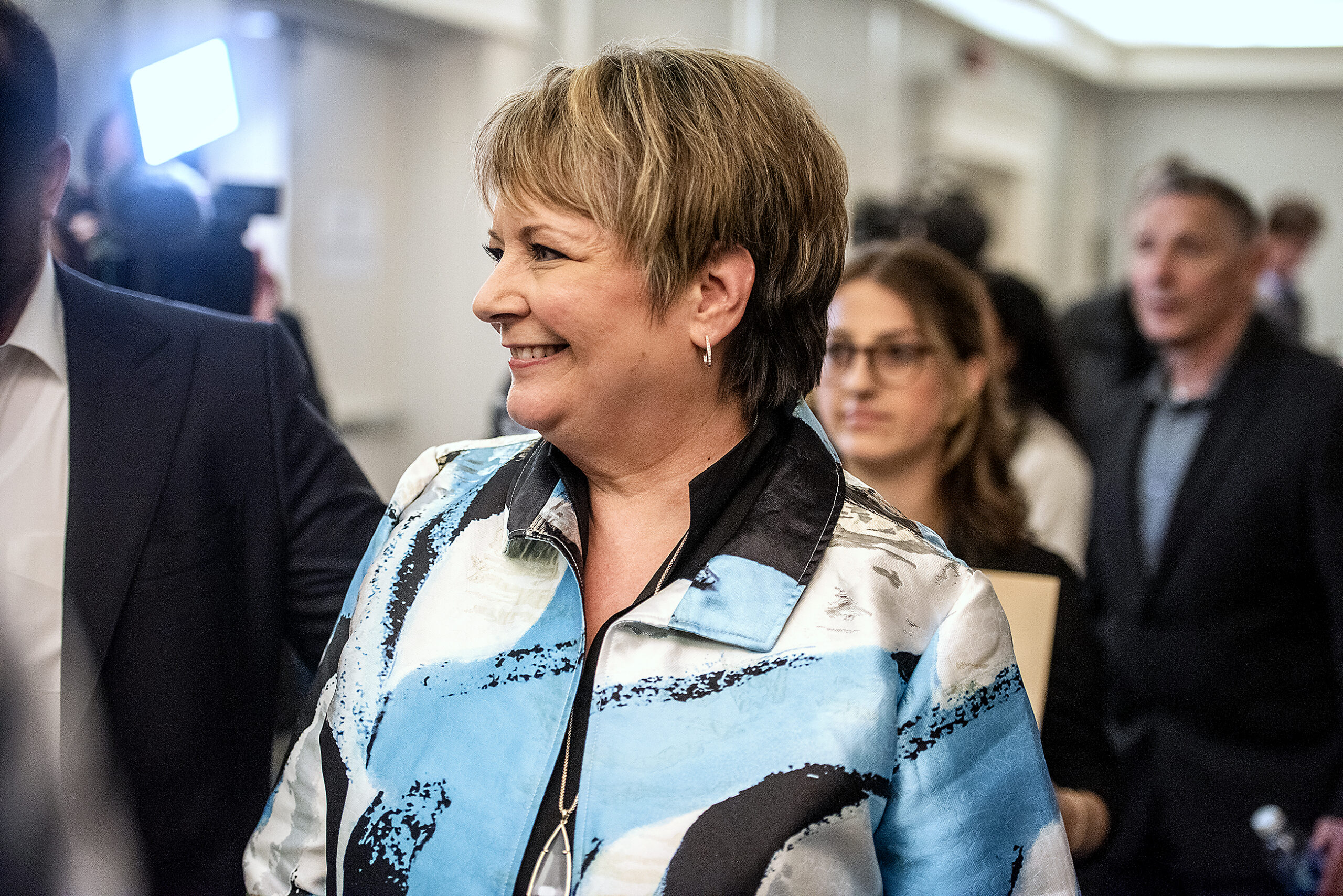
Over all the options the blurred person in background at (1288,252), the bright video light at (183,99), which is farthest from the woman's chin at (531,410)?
the blurred person in background at (1288,252)

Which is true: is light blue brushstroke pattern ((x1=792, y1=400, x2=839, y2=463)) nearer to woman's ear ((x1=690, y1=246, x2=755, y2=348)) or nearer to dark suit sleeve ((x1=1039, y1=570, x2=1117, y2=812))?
woman's ear ((x1=690, y1=246, x2=755, y2=348))

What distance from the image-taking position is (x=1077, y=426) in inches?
116

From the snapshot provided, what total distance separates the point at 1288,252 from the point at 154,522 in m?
7.61

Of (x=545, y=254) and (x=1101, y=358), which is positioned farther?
(x=1101, y=358)

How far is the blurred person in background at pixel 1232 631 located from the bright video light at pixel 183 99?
1.93 metres

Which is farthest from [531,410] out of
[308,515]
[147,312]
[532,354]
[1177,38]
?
[1177,38]

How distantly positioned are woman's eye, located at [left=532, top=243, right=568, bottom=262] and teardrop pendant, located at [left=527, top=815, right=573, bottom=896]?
1.66 feet

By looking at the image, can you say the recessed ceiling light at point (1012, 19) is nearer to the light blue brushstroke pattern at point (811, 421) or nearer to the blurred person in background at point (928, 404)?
the blurred person in background at point (928, 404)

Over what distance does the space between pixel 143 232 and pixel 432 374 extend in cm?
338

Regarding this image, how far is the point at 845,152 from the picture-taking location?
15.3ft

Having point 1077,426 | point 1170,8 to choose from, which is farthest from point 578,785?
point 1170,8

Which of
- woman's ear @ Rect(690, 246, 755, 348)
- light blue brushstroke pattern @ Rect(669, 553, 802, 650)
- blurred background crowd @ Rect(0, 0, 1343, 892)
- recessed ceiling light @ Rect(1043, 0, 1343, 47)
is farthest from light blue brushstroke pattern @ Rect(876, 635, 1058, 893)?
recessed ceiling light @ Rect(1043, 0, 1343, 47)

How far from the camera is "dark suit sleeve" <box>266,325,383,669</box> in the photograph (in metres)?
1.49

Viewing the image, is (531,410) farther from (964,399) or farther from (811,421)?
(964,399)
